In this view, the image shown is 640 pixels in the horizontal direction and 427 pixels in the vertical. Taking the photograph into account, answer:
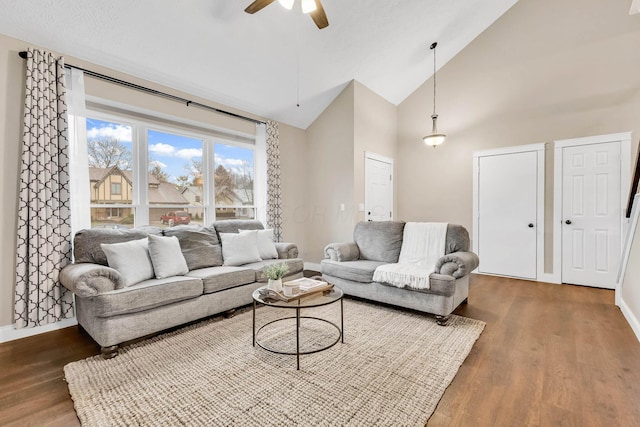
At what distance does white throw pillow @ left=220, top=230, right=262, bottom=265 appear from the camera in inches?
134

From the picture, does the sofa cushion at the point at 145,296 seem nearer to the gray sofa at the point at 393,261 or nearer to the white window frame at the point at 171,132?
the white window frame at the point at 171,132

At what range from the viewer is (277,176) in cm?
475

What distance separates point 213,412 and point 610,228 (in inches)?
205

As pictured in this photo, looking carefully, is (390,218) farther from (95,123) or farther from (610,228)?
(95,123)

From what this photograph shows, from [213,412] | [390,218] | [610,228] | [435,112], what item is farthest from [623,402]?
[435,112]

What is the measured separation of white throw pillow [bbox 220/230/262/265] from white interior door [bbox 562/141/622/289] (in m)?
4.46

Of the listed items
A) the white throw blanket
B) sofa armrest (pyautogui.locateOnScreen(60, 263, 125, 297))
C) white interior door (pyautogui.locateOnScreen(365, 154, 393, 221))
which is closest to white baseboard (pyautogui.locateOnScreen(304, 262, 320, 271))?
white interior door (pyautogui.locateOnScreen(365, 154, 393, 221))

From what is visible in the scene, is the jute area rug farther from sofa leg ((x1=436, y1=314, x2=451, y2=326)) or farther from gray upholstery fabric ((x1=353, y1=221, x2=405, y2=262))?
gray upholstery fabric ((x1=353, y1=221, x2=405, y2=262))

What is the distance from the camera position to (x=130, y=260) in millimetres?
2604

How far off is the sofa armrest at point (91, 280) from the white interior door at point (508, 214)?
5.10 m

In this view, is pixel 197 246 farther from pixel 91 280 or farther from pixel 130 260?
pixel 91 280

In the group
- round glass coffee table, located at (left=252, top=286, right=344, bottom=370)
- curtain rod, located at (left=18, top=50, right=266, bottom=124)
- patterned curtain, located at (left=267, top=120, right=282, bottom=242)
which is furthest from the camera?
patterned curtain, located at (left=267, top=120, right=282, bottom=242)

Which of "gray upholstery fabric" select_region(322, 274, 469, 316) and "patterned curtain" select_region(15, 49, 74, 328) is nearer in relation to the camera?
"patterned curtain" select_region(15, 49, 74, 328)

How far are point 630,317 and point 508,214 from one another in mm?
2130
